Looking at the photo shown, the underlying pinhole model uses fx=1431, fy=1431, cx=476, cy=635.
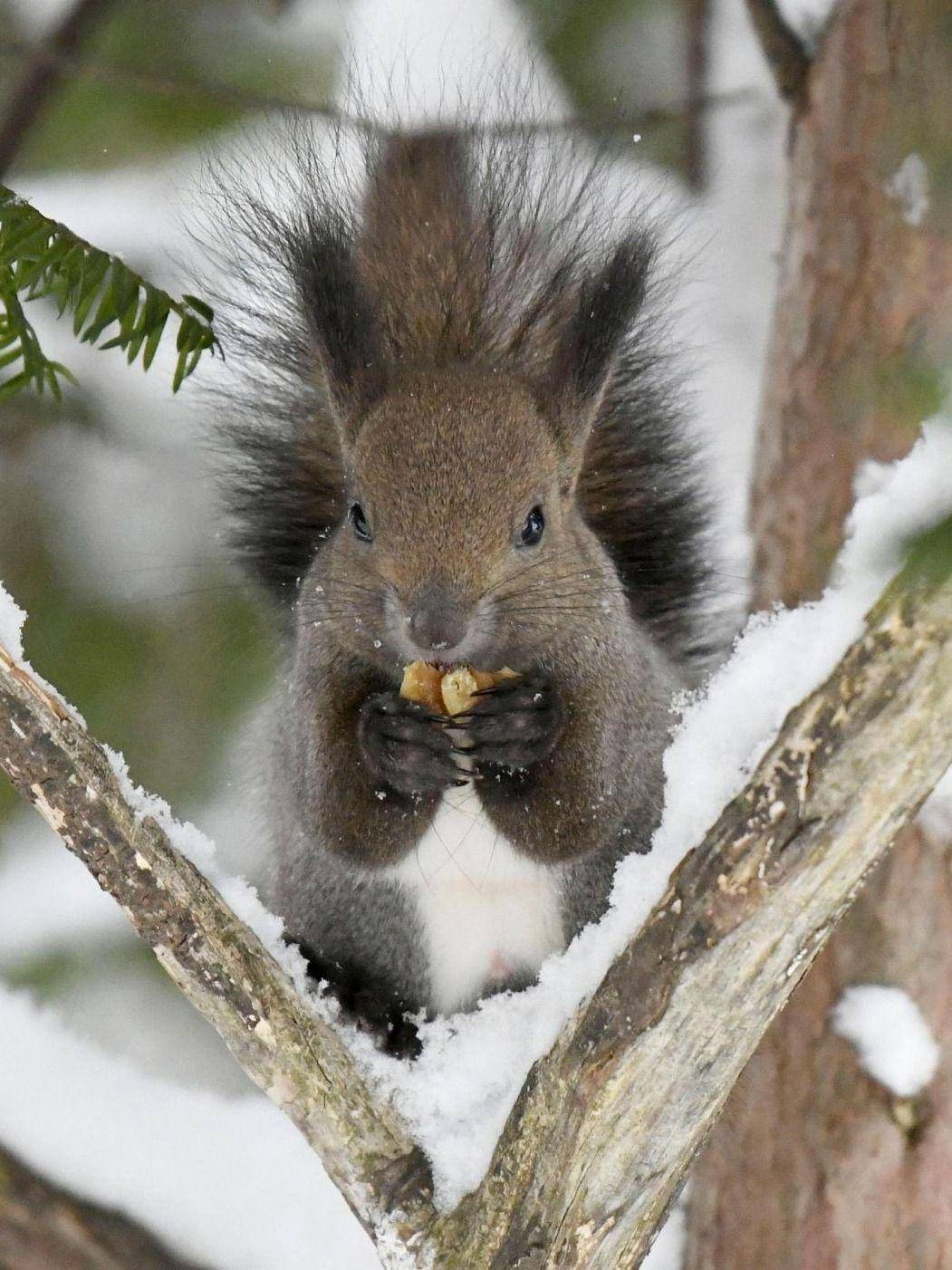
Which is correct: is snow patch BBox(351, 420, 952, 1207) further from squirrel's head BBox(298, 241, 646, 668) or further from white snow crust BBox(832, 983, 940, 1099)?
white snow crust BBox(832, 983, 940, 1099)

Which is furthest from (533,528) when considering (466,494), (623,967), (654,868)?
(623,967)

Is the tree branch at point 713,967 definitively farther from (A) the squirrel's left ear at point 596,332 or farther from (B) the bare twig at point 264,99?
(B) the bare twig at point 264,99

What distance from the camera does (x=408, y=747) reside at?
187 centimetres

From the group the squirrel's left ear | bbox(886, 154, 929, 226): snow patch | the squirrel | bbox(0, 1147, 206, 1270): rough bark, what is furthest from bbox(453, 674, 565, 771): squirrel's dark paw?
bbox(886, 154, 929, 226): snow patch

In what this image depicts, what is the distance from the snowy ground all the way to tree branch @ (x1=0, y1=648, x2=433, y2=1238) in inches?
2.6

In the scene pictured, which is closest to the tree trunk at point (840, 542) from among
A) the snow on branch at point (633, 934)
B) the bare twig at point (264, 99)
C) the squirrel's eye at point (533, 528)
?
the bare twig at point (264, 99)

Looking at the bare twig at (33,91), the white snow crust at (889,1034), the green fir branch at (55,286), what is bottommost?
the white snow crust at (889,1034)

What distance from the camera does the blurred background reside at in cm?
288

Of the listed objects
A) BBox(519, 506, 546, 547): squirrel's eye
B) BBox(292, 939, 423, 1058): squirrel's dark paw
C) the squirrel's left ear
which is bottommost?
BBox(292, 939, 423, 1058): squirrel's dark paw

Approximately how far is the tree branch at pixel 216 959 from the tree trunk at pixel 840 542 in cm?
85

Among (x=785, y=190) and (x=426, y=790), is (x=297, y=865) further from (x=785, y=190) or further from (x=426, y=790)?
(x=785, y=190)

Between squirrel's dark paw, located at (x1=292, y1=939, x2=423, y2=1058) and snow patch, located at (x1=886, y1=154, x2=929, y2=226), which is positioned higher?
snow patch, located at (x1=886, y1=154, x2=929, y2=226)

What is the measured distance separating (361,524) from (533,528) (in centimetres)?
24

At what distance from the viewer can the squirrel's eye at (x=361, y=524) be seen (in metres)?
1.94
